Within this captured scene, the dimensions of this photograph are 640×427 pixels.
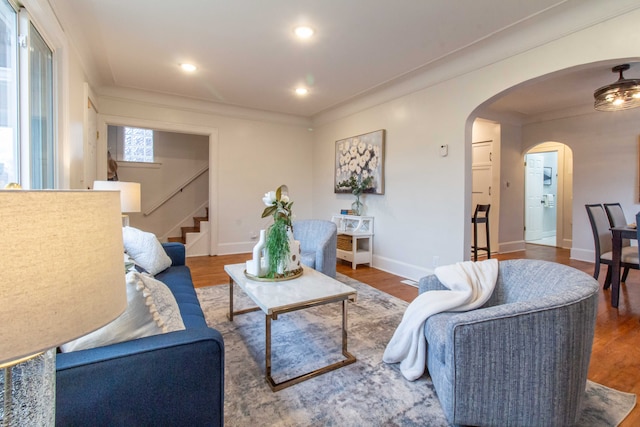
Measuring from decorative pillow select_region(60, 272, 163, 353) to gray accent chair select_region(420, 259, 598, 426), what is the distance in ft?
3.97

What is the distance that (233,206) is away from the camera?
5.46 metres

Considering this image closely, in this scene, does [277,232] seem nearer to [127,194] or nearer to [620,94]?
[127,194]

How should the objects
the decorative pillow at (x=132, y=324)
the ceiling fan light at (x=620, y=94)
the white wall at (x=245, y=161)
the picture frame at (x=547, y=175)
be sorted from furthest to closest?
1. the picture frame at (x=547, y=175)
2. the white wall at (x=245, y=161)
3. the ceiling fan light at (x=620, y=94)
4. the decorative pillow at (x=132, y=324)

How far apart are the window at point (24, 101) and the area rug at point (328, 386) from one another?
1.75 meters

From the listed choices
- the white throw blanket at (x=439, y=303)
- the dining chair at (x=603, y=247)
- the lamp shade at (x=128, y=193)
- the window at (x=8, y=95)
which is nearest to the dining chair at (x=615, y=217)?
the dining chair at (x=603, y=247)

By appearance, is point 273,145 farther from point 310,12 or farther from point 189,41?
point 310,12

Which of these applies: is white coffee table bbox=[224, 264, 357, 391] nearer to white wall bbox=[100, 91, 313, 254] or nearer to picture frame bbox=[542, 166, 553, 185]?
white wall bbox=[100, 91, 313, 254]

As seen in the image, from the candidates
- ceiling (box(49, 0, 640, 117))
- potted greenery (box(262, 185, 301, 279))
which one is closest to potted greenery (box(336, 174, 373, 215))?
ceiling (box(49, 0, 640, 117))

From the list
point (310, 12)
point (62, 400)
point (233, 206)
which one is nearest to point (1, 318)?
point (62, 400)

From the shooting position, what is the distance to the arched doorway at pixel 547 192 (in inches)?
257

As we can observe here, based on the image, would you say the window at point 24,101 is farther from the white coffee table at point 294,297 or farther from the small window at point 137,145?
the small window at point 137,145

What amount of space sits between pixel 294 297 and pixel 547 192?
814 centimetres

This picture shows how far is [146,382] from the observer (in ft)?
3.10

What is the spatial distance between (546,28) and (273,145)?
424cm
